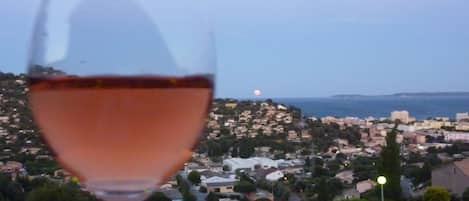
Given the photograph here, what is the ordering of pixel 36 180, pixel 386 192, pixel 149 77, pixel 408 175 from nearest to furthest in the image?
pixel 149 77 < pixel 36 180 < pixel 386 192 < pixel 408 175

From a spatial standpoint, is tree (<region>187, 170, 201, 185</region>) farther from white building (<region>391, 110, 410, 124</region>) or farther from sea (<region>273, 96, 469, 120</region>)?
sea (<region>273, 96, 469, 120</region>)

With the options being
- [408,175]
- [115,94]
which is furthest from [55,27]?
[408,175]

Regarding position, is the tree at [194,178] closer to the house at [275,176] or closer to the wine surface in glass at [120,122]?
the house at [275,176]

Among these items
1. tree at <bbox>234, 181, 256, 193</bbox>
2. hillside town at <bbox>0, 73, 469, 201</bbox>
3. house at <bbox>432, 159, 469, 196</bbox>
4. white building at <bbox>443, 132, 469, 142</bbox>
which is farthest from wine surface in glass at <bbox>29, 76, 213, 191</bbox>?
white building at <bbox>443, 132, 469, 142</bbox>

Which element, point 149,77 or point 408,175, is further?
point 408,175

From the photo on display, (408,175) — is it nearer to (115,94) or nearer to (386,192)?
(386,192)

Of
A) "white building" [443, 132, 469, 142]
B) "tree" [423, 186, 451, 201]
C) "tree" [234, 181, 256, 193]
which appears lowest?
"white building" [443, 132, 469, 142]
